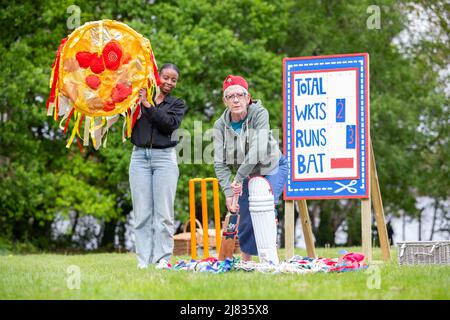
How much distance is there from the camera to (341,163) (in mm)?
8180

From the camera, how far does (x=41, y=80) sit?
55.6 feet

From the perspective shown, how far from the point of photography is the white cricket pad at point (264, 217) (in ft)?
20.9

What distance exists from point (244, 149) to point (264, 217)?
655 millimetres

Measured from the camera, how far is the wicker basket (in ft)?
22.3

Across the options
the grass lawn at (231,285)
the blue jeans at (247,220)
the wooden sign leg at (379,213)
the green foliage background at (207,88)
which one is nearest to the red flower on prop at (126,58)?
the blue jeans at (247,220)

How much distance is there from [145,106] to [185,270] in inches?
58.9

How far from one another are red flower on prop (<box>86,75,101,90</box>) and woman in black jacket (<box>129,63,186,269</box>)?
45cm

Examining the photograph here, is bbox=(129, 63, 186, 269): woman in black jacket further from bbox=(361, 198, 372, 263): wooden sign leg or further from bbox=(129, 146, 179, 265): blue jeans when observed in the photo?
bbox=(361, 198, 372, 263): wooden sign leg

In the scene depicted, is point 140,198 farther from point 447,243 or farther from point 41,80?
point 41,80

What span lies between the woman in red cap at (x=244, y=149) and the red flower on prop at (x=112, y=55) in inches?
38.8

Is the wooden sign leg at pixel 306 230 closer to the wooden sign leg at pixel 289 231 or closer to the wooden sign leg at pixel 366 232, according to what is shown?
the wooden sign leg at pixel 289 231

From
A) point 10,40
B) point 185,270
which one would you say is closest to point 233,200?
point 185,270

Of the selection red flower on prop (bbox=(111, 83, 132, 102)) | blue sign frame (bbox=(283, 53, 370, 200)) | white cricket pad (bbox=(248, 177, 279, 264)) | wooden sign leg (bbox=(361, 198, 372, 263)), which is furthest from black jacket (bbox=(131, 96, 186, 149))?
wooden sign leg (bbox=(361, 198, 372, 263))

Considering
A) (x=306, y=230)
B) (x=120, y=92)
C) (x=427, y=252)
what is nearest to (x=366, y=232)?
(x=306, y=230)
